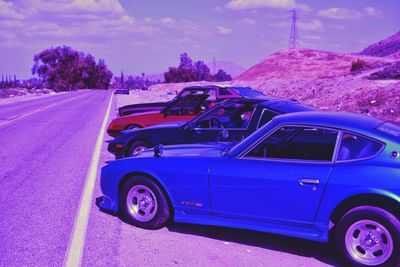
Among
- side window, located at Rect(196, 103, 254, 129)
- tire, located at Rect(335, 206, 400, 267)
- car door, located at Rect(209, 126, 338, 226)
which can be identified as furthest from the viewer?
side window, located at Rect(196, 103, 254, 129)

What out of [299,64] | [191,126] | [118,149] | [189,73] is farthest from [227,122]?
[189,73]

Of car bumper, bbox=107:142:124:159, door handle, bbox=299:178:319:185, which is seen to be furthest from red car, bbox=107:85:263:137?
door handle, bbox=299:178:319:185

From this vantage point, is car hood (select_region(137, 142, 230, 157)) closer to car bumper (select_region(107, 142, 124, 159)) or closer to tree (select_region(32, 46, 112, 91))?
car bumper (select_region(107, 142, 124, 159))

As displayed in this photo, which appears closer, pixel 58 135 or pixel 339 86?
pixel 58 135

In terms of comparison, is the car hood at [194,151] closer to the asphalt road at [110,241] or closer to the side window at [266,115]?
the asphalt road at [110,241]

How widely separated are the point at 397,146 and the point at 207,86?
8.24 m

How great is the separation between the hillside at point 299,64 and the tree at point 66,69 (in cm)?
7039

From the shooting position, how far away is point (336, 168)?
14.1ft

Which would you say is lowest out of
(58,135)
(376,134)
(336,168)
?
(58,135)

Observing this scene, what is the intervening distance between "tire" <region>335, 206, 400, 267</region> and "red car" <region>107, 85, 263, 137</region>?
249 inches

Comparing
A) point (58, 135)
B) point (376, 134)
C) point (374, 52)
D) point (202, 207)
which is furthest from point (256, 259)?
point (374, 52)

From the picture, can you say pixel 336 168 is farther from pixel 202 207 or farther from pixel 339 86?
pixel 339 86

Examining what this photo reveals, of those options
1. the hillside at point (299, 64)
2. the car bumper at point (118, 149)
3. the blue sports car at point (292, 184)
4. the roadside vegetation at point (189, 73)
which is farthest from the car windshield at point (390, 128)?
the roadside vegetation at point (189, 73)

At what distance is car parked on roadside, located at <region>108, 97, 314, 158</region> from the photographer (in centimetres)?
725
